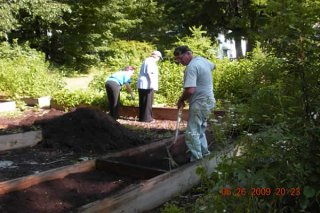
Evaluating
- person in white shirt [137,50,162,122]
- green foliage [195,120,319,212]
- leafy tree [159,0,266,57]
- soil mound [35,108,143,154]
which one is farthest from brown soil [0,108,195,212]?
leafy tree [159,0,266,57]

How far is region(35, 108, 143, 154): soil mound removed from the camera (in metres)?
7.57

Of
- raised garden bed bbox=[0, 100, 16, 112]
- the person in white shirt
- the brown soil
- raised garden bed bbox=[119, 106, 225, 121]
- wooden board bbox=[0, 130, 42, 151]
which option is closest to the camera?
the brown soil

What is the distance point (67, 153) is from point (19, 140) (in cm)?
92

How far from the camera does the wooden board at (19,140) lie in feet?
24.4

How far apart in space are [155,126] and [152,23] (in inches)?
732

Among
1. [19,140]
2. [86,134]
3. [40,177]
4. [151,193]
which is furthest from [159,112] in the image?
[151,193]

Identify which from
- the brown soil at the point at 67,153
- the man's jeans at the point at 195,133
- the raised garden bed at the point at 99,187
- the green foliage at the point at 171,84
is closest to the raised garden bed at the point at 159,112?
the green foliage at the point at 171,84

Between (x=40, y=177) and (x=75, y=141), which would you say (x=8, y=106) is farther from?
(x=40, y=177)

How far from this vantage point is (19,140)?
7.61 meters

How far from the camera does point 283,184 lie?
→ 101 inches
